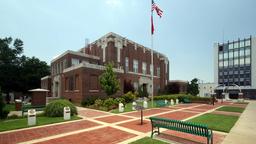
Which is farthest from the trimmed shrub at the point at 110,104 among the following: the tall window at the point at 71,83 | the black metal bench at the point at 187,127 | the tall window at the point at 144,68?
the tall window at the point at 144,68

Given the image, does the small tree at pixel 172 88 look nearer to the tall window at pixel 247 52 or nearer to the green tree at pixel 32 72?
the green tree at pixel 32 72

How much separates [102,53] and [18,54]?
2407 cm

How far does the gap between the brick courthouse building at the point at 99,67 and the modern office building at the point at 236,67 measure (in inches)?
1743

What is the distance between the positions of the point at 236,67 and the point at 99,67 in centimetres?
7173

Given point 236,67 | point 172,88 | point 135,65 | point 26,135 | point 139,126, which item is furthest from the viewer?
point 236,67

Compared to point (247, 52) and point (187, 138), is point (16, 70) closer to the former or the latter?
point (187, 138)

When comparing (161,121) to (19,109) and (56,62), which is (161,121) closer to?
(19,109)

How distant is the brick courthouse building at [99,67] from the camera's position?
1096 inches

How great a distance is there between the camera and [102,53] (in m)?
38.3

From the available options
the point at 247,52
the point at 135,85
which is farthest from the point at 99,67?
the point at 247,52

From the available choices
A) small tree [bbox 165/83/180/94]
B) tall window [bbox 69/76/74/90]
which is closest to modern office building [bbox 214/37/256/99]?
small tree [bbox 165/83/180/94]

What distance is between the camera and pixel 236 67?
7875 centimetres

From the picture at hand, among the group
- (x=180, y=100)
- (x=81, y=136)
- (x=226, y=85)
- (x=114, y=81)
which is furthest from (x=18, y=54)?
(x=226, y=85)

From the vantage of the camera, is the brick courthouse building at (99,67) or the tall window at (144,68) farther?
the tall window at (144,68)
